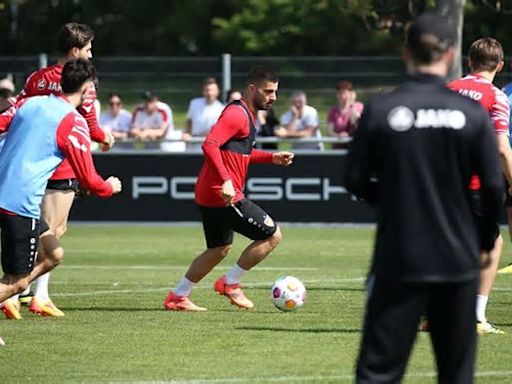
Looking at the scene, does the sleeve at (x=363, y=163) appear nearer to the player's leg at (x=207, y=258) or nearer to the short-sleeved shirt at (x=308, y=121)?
the player's leg at (x=207, y=258)

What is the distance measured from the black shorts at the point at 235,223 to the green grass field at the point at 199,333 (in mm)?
637

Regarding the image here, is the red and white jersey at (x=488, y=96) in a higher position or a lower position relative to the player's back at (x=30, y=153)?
higher

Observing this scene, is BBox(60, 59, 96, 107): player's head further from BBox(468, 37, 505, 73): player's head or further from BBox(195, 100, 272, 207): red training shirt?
BBox(468, 37, 505, 73): player's head

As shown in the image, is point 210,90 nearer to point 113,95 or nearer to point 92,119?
point 113,95

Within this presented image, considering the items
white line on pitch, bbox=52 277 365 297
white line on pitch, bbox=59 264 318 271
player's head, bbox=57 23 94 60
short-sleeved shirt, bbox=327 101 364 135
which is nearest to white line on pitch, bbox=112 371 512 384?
player's head, bbox=57 23 94 60

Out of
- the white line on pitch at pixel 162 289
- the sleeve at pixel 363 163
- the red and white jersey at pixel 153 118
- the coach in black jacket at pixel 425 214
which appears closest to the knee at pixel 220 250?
the white line on pitch at pixel 162 289

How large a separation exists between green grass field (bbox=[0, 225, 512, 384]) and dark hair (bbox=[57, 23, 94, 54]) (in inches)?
88.9

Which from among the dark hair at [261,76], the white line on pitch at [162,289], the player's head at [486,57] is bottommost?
the white line on pitch at [162,289]

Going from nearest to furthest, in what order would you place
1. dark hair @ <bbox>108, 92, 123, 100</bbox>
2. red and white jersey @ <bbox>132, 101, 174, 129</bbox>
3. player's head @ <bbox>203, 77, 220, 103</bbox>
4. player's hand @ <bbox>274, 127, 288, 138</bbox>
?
1. player's head @ <bbox>203, 77, 220, 103</bbox>
2. player's hand @ <bbox>274, 127, 288, 138</bbox>
3. red and white jersey @ <bbox>132, 101, 174, 129</bbox>
4. dark hair @ <bbox>108, 92, 123, 100</bbox>

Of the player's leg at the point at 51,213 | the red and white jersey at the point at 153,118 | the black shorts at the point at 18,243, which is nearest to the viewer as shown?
the black shorts at the point at 18,243

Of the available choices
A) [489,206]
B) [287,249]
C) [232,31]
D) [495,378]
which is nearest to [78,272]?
[287,249]

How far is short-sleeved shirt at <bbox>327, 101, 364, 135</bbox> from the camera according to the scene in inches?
930

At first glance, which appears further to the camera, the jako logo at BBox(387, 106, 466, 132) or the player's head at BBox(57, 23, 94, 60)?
the player's head at BBox(57, 23, 94, 60)

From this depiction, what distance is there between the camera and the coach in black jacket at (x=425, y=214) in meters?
6.47
